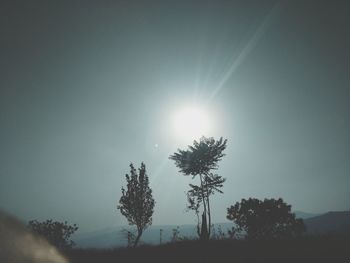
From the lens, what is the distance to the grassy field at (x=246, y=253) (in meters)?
9.68

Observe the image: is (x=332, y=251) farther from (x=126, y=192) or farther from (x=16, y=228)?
(x=126, y=192)

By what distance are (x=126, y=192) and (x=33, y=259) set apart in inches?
717

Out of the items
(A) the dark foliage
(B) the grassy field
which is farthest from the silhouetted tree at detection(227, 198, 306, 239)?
(B) the grassy field

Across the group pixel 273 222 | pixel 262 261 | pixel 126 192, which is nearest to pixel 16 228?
pixel 262 261

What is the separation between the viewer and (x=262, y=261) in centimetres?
980

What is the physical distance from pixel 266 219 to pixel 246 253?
40689 mm

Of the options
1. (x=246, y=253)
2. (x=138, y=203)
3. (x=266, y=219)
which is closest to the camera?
(x=246, y=253)

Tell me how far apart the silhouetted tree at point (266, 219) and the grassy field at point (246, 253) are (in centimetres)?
3523

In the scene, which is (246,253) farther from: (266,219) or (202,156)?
(266,219)

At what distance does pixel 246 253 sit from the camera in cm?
1142

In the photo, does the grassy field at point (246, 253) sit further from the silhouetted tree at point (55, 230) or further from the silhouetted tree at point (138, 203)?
the silhouetted tree at point (55, 230)

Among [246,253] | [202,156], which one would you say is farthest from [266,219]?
[246,253]

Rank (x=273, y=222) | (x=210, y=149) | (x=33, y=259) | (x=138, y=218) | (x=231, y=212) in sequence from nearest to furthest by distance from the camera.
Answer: (x=33, y=259) → (x=138, y=218) → (x=210, y=149) → (x=273, y=222) → (x=231, y=212)

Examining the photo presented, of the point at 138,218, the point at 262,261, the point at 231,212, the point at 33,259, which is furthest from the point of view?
the point at 231,212
